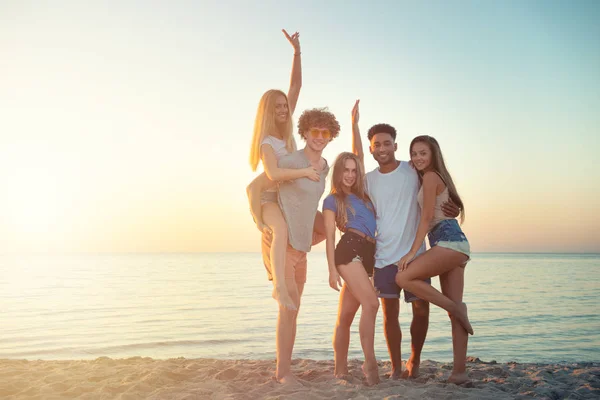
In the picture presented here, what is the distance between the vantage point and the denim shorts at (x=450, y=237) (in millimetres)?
5180

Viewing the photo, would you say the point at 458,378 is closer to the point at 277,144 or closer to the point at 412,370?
the point at 412,370

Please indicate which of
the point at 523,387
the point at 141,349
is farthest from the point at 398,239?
the point at 141,349

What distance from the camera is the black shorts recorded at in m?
5.23

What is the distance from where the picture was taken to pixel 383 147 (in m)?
5.57

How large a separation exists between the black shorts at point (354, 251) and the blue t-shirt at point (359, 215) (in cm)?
10

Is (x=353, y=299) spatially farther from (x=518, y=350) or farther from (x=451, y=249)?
(x=518, y=350)

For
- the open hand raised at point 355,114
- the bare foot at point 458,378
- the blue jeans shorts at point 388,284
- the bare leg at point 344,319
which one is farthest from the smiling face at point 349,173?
the bare foot at point 458,378

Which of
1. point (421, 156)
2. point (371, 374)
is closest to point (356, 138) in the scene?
point (421, 156)

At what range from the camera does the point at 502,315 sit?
13.5m

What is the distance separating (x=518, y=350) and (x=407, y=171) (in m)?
5.67

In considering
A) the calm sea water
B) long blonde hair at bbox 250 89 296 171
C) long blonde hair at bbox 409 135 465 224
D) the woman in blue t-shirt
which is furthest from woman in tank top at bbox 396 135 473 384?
the calm sea water

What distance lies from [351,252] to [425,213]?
85cm

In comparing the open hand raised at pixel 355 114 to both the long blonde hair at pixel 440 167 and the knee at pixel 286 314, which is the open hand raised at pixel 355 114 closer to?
the long blonde hair at pixel 440 167

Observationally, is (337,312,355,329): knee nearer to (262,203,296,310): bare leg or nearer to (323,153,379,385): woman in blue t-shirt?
(323,153,379,385): woman in blue t-shirt
